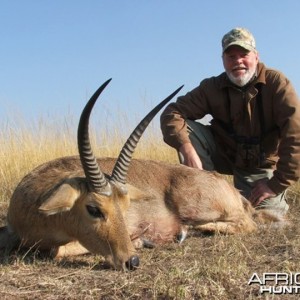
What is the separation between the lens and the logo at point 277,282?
376 cm

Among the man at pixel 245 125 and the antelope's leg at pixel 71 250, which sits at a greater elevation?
the man at pixel 245 125

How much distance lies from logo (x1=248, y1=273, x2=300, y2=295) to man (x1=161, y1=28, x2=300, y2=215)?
245cm

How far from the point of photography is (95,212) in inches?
177

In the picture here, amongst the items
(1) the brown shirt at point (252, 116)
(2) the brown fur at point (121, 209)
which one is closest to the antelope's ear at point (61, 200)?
(2) the brown fur at point (121, 209)

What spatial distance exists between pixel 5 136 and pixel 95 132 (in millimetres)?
1916

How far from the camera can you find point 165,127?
7.02 meters

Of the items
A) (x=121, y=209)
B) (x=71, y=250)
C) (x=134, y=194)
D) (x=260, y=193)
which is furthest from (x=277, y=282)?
(x=260, y=193)

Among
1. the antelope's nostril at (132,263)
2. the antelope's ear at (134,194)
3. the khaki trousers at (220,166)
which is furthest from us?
the khaki trousers at (220,166)

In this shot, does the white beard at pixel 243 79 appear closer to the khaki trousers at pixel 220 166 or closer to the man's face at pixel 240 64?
the man's face at pixel 240 64

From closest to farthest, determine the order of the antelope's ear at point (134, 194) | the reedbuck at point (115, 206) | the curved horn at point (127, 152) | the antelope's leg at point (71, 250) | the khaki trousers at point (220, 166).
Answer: the reedbuck at point (115, 206), the curved horn at point (127, 152), the antelope's leg at point (71, 250), the antelope's ear at point (134, 194), the khaki trousers at point (220, 166)

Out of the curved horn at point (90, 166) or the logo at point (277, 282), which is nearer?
the logo at point (277, 282)

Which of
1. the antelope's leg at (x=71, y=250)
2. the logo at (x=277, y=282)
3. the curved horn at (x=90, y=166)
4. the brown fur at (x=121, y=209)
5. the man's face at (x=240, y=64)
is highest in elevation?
the man's face at (x=240, y=64)

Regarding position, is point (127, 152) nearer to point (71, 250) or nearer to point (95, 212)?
→ point (95, 212)

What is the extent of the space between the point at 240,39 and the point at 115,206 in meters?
3.27
